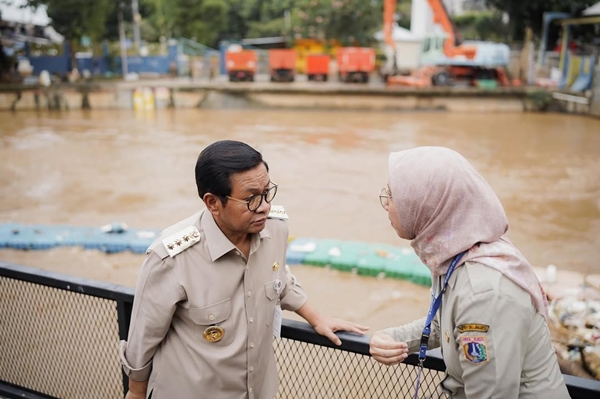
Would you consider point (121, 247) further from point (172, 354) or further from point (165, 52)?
point (165, 52)

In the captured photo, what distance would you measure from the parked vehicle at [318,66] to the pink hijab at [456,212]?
21.9 meters

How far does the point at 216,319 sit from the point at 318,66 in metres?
21.8

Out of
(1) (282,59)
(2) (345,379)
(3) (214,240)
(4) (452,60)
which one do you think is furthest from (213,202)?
(1) (282,59)

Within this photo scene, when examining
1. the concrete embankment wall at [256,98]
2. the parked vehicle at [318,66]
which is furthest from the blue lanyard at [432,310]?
the parked vehicle at [318,66]

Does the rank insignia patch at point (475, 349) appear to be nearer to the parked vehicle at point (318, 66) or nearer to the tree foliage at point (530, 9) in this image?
→ the parked vehicle at point (318, 66)

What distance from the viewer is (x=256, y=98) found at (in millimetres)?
20422

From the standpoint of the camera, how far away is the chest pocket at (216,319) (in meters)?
1.55

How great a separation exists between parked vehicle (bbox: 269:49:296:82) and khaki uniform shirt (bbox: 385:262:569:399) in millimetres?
21311

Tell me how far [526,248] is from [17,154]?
1087 cm

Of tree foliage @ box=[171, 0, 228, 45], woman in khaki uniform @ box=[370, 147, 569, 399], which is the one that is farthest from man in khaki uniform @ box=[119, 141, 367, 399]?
tree foliage @ box=[171, 0, 228, 45]

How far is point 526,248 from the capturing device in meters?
6.23

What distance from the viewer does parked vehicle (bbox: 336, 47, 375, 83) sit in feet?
71.5

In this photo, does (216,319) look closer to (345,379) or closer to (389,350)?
(389,350)

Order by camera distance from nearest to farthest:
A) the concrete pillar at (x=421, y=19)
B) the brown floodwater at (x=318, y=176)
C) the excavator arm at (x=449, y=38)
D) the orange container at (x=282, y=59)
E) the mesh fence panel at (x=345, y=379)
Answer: the mesh fence panel at (x=345, y=379) < the brown floodwater at (x=318, y=176) < the excavator arm at (x=449, y=38) < the orange container at (x=282, y=59) < the concrete pillar at (x=421, y=19)
